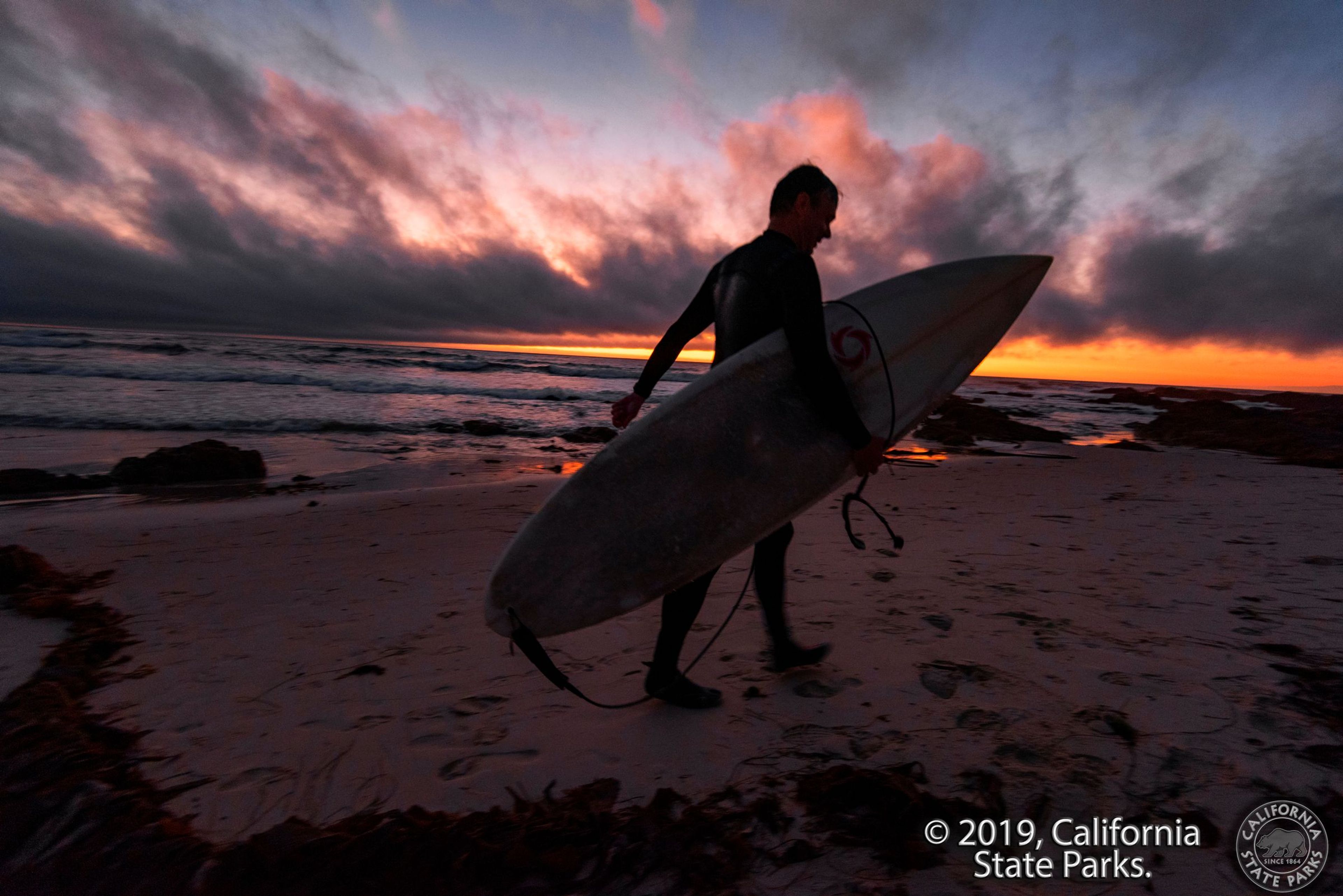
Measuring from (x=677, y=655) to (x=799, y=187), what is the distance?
1.93 m

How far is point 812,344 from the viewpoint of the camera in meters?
1.93

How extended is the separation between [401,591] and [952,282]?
145 inches

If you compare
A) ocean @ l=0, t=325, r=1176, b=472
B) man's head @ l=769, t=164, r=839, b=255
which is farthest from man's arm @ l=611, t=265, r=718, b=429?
ocean @ l=0, t=325, r=1176, b=472

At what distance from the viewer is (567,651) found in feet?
8.80

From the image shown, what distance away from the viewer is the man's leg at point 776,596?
2395mm

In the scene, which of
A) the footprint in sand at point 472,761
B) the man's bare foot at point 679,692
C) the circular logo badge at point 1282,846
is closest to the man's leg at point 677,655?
the man's bare foot at point 679,692

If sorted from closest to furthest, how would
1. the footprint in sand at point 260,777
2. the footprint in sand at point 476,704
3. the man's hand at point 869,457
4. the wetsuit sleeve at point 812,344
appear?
the footprint in sand at point 260,777 → the wetsuit sleeve at point 812,344 → the man's hand at point 869,457 → the footprint in sand at point 476,704

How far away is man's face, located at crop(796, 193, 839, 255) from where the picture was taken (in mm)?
2180

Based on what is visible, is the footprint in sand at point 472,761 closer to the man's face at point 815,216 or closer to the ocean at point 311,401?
the man's face at point 815,216

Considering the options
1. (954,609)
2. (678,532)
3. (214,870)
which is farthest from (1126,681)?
(214,870)

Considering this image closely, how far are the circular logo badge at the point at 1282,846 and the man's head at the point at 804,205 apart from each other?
2.22 m

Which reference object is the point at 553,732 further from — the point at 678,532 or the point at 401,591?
the point at 401,591

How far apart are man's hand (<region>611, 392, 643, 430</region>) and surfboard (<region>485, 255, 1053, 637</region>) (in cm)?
19

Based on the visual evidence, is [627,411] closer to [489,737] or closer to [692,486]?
[692,486]
